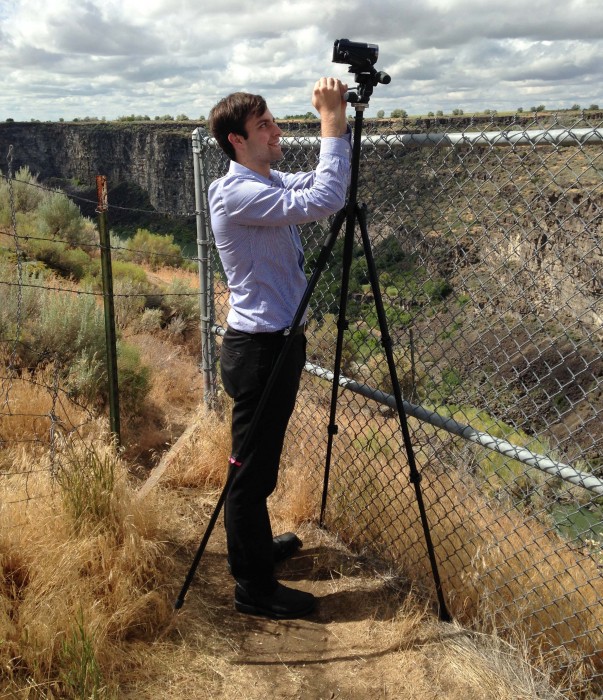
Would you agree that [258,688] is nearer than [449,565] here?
Yes

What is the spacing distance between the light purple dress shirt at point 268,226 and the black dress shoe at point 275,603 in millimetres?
1298

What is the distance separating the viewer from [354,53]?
2355mm

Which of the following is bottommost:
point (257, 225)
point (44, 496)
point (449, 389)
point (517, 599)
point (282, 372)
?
point (517, 599)

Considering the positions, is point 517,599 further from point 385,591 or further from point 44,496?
point 44,496

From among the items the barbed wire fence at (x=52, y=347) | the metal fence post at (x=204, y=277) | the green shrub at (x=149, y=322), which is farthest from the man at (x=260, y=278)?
the green shrub at (x=149, y=322)

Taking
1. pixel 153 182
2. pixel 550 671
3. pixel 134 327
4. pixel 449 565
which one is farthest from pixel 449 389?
pixel 153 182

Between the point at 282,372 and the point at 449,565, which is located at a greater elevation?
the point at 282,372

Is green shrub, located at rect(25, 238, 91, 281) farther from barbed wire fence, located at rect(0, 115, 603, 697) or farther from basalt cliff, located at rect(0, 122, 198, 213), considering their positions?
basalt cliff, located at rect(0, 122, 198, 213)

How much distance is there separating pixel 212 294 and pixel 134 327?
16.6 ft

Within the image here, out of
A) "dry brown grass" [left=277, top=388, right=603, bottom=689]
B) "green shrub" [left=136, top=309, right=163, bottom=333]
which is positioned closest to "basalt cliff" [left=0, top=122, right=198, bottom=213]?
"green shrub" [left=136, top=309, right=163, bottom=333]

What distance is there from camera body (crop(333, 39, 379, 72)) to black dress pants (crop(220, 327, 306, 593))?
1090mm

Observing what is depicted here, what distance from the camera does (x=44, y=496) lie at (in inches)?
126

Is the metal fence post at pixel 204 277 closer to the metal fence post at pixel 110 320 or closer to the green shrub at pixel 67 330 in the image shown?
the metal fence post at pixel 110 320

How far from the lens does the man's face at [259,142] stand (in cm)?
261
